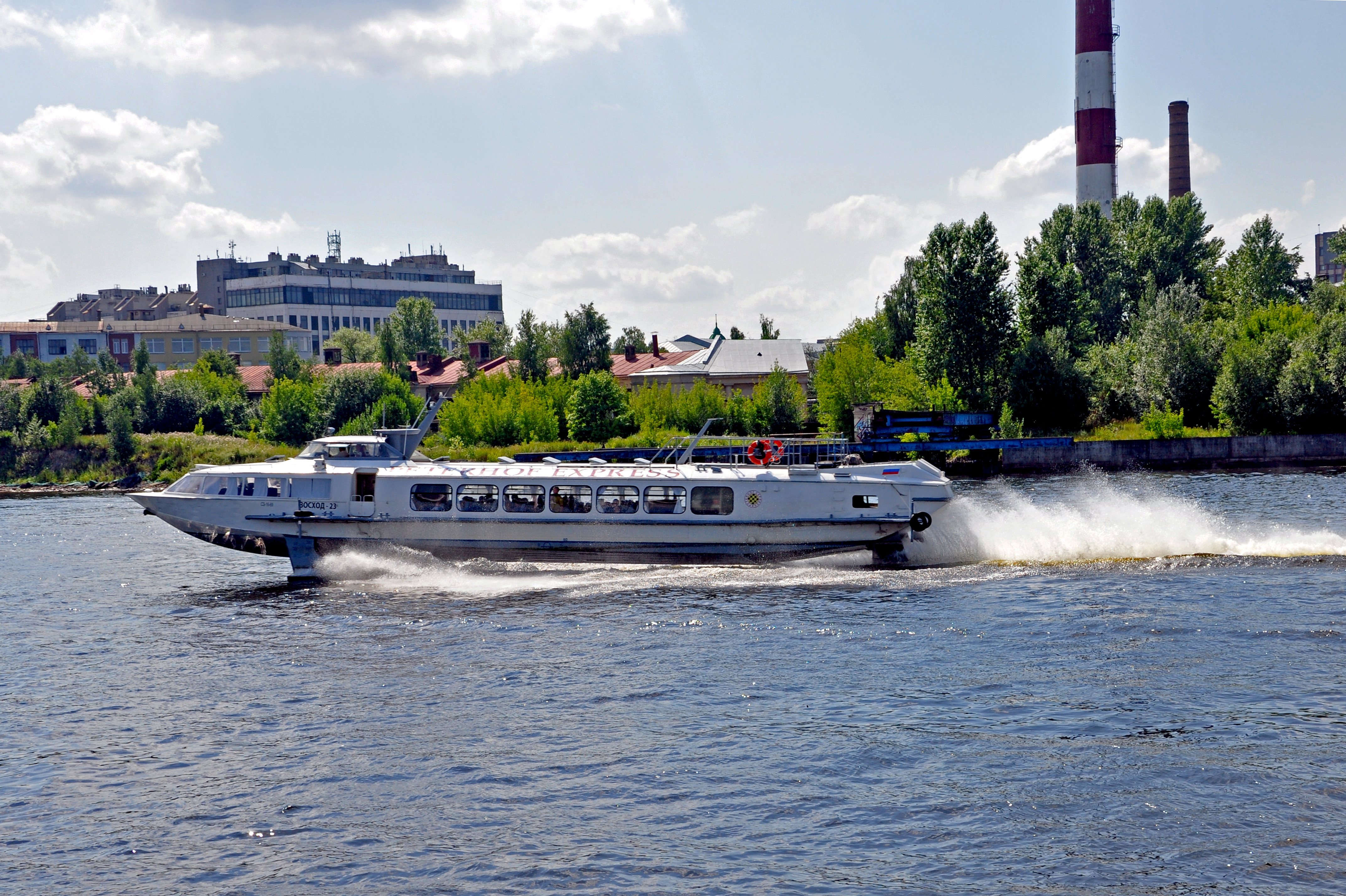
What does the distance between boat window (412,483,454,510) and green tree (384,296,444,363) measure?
11216 centimetres

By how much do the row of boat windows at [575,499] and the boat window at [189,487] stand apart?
634 centimetres

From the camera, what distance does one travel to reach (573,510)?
32875 millimetres

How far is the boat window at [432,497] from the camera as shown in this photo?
3316 cm

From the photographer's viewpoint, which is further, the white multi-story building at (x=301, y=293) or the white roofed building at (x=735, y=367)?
the white multi-story building at (x=301, y=293)

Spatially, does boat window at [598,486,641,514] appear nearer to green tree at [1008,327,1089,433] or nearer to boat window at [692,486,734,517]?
boat window at [692,486,734,517]

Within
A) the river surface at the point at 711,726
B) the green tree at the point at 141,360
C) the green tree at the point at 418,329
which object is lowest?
the river surface at the point at 711,726

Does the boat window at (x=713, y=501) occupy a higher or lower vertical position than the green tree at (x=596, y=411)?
lower

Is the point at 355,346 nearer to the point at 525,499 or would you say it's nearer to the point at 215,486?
the point at 215,486

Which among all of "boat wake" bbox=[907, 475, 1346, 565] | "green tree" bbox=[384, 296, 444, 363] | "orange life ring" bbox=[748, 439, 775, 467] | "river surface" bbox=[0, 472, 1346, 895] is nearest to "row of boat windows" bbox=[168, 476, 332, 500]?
"river surface" bbox=[0, 472, 1346, 895]

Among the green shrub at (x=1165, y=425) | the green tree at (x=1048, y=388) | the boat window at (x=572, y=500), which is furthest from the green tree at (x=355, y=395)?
the boat window at (x=572, y=500)

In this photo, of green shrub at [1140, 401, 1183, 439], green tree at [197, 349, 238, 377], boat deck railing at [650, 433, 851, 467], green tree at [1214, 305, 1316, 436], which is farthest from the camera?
green tree at [197, 349, 238, 377]

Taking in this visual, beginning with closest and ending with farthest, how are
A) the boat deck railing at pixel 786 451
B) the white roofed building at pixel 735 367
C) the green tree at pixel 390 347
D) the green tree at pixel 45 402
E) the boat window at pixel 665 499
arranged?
1. the boat window at pixel 665 499
2. the boat deck railing at pixel 786 451
3. the green tree at pixel 45 402
4. the white roofed building at pixel 735 367
5. the green tree at pixel 390 347

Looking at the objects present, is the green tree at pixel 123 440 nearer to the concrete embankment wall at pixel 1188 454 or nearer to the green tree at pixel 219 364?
the green tree at pixel 219 364

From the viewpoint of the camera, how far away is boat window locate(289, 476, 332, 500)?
33.2 m
